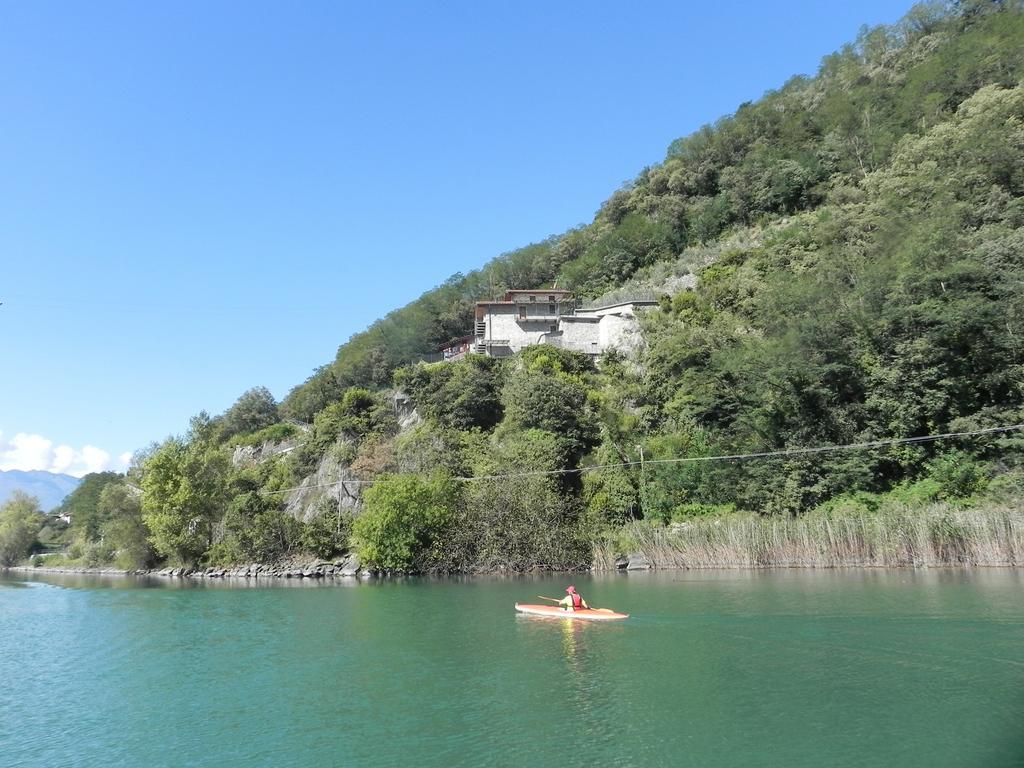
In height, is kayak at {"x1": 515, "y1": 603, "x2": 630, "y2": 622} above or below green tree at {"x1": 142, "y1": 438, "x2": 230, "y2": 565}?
below

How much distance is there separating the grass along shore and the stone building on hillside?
68.5ft

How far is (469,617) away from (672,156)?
71654 millimetres

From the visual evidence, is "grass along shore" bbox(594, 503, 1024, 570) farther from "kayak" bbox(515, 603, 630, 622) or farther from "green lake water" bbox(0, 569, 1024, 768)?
"kayak" bbox(515, 603, 630, 622)

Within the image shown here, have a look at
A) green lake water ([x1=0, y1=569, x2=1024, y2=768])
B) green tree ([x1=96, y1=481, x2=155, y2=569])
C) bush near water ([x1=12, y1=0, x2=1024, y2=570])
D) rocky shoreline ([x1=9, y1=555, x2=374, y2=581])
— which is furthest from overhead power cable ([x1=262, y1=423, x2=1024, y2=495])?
green tree ([x1=96, y1=481, x2=155, y2=569])

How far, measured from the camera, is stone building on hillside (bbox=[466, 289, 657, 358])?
56156mm

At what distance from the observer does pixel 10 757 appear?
12.5m

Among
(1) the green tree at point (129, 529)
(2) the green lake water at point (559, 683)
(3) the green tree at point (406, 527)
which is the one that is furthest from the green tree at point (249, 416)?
(2) the green lake water at point (559, 683)

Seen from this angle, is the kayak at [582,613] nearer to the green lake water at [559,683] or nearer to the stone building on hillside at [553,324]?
the green lake water at [559,683]

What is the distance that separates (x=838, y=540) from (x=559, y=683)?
20.5 metres

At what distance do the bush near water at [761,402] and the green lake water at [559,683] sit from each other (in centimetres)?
759

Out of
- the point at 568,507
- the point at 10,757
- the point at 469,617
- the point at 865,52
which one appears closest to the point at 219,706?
the point at 10,757

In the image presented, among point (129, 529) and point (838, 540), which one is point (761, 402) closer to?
point (838, 540)

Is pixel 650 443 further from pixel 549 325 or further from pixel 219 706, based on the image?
pixel 219 706

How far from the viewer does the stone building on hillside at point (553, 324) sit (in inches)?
2211
